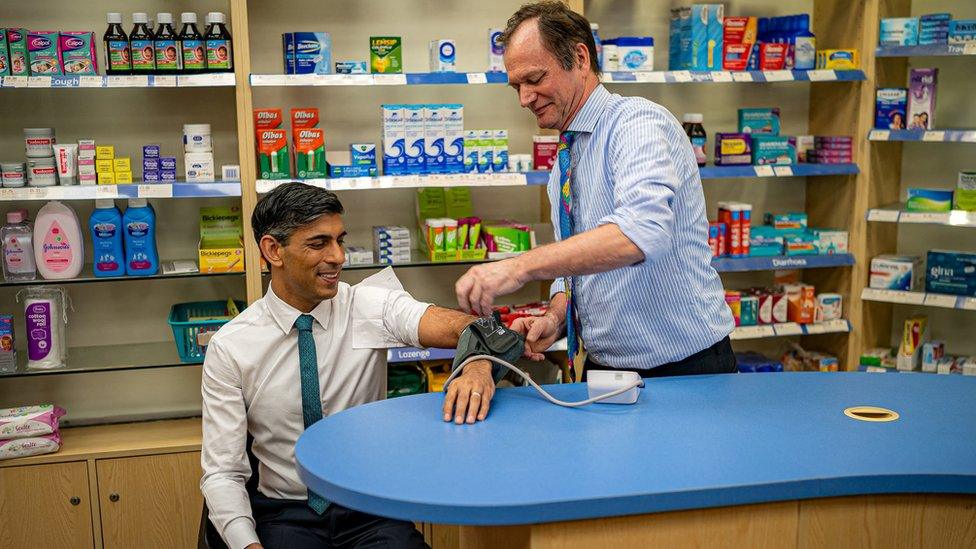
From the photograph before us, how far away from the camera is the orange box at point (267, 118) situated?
13.2ft

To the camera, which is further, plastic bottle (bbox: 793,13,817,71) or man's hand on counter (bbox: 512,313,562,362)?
plastic bottle (bbox: 793,13,817,71)

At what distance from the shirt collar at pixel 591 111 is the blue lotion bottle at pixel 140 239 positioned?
87.7 inches

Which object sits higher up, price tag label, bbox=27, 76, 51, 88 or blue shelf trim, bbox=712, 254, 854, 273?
price tag label, bbox=27, 76, 51, 88

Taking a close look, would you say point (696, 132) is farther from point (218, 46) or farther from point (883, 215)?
point (218, 46)

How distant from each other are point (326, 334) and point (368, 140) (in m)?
2.11

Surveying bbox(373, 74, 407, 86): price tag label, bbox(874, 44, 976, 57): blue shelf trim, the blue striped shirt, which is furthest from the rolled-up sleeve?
bbox(874, 44, 976, 57): blue shelf trim

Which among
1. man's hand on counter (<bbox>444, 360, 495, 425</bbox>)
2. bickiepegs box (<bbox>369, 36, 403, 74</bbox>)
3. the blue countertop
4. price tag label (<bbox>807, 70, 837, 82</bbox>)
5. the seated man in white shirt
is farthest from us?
price tag label (<bbox>807, 70, 837, 82</bbox>)

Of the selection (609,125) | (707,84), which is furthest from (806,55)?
(609,125)

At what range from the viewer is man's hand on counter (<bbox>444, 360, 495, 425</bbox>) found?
2.14 meters

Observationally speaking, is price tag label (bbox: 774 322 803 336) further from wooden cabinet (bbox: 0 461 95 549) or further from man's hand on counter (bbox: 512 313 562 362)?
wooden cabinet (bbox: 0 461 95 549)

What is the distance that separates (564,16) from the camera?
2.51m

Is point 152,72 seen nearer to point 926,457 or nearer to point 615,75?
point 615,75

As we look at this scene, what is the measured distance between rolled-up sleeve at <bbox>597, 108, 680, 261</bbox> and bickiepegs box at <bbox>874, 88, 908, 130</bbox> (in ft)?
9.12

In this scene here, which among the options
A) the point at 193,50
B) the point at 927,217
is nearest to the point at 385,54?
the point at 193,50
